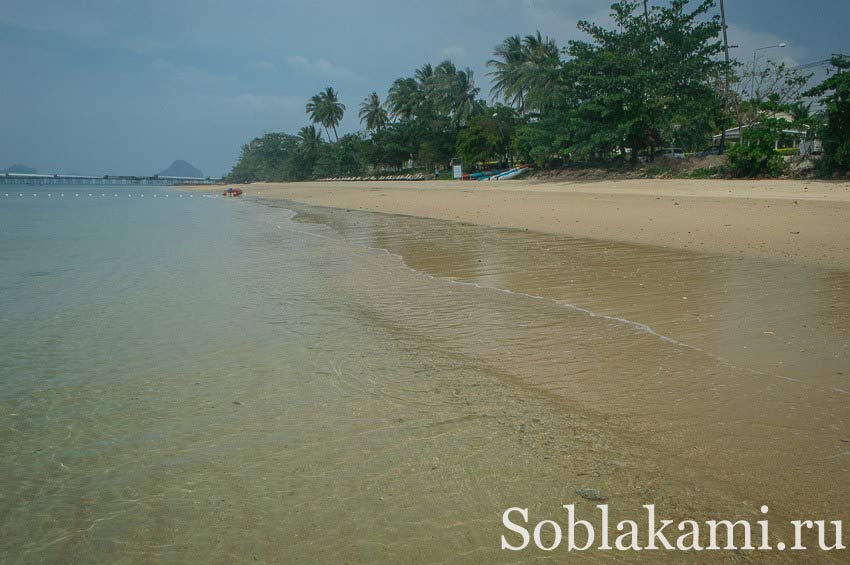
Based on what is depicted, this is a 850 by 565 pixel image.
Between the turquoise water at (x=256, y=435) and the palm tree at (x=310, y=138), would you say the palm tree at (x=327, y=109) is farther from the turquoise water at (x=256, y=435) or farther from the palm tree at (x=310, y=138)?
the turquoise water at (x=256, y=435)

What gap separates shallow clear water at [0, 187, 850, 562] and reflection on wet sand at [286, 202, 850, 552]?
20mm

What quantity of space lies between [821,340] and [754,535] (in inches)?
114

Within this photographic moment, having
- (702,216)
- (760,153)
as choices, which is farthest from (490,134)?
(702,216)

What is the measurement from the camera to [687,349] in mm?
4367

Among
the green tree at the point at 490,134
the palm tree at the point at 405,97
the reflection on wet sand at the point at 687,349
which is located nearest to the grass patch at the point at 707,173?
the reflection on wet sand at the point at 687,349

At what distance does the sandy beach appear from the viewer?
Result: 920 cm

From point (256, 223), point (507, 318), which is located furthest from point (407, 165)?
point (507, 318)

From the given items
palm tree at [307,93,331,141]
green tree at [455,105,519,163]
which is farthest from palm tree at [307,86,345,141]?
green tree at [455,105,519,163]

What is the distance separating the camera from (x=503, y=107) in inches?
1962

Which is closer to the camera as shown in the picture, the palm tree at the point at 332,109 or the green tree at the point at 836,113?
the green tree at the point at 836,113

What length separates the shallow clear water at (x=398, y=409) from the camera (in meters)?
2.45

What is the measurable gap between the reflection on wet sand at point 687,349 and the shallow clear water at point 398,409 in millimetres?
20

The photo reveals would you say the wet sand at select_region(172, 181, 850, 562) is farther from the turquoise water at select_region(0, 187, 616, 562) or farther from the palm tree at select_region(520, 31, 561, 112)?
the palm tree at select_region(520, 31, 561, 112)

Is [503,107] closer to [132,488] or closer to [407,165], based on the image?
[407,165]
